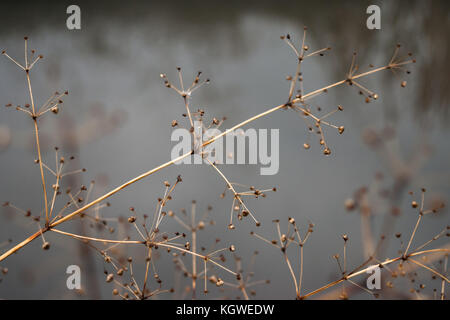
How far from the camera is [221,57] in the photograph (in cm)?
224

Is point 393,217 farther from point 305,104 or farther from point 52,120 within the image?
point 52,120

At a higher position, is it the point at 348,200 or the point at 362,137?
the point at 362,137

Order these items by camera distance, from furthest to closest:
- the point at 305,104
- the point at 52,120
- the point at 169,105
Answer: the point at 169,105 → the point at 52,120 → the point at 305,104

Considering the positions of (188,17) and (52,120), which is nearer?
(52,120)

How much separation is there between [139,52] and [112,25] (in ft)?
0.77

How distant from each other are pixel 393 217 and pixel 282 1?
4.45ft

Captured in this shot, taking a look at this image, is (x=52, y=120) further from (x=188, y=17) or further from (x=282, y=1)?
(x=282, y=1)

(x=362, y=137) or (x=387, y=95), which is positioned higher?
(x=387, y=95)

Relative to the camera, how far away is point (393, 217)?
→ 211 centimetres
